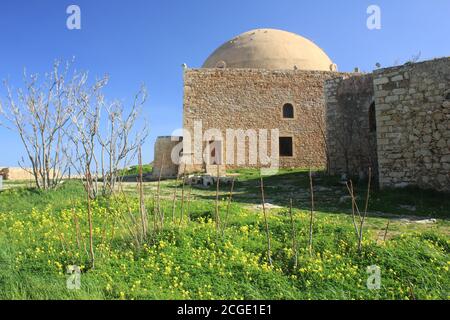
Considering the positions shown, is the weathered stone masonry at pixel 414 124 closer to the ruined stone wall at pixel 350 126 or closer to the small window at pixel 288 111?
the ruined stone wall at pixel 350 126

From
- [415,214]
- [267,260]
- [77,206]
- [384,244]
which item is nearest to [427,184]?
[415,214]

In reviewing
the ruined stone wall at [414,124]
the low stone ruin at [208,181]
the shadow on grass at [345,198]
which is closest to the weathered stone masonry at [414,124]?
the ruined stone wall at [414,124]

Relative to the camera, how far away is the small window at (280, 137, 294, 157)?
19.2 meters

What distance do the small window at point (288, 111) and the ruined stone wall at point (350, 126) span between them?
5684 mm

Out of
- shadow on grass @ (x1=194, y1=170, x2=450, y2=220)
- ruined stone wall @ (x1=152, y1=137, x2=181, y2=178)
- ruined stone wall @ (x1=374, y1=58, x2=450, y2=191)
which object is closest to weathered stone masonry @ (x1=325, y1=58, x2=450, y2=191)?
ruined stone wall @ (x1=374, y1=58, x2=450, y2=191)

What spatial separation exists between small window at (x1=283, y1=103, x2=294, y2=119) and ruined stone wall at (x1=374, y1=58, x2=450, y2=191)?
8.95 m

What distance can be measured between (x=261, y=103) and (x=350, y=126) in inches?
266

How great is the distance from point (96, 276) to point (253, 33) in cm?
2180

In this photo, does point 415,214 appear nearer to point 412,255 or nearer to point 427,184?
point 427,184

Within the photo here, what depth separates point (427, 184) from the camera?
9.29 m

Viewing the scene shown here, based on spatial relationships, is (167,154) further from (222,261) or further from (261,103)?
(222,261)

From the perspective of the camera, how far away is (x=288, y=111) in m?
19.5

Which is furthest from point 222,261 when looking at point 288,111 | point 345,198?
point 288,111

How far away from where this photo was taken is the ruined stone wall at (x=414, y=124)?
9.15m
